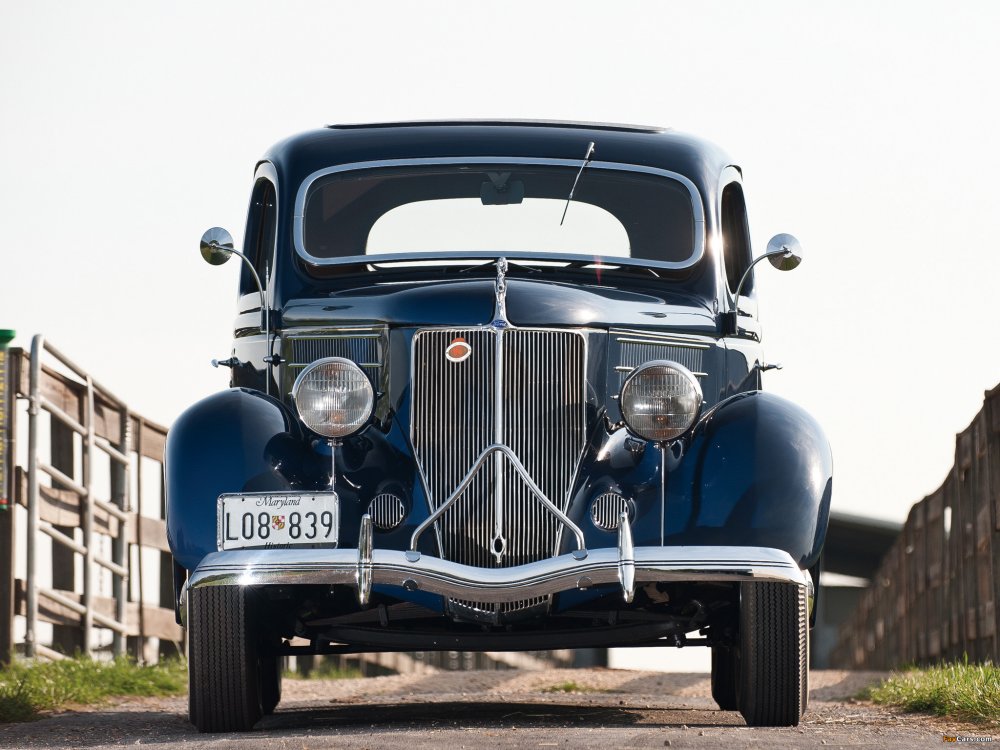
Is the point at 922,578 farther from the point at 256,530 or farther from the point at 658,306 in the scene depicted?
the point at 256,530

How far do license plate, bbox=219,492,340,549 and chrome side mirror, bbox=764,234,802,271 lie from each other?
223 centimetres

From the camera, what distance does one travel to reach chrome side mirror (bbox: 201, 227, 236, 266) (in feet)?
21.9

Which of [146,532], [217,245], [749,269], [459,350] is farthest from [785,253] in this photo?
[146,532]

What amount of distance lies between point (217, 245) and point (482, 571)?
207cm

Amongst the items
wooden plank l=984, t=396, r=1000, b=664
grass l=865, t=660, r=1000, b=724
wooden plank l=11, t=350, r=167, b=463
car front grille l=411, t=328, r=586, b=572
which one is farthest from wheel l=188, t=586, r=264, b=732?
wooden plank l=984, t=396, r=1000, b=664

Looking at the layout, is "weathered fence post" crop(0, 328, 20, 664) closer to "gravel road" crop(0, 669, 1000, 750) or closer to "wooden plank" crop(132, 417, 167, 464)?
"gravel road" crop(0, 669, 1000, 750)

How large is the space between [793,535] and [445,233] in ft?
6.80

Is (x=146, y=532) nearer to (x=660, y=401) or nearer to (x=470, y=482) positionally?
(x=470, y=482)

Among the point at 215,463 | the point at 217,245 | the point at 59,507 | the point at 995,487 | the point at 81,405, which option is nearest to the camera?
the point at 215,463

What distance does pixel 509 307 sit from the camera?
5.85m

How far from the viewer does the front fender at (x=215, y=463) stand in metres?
5.67

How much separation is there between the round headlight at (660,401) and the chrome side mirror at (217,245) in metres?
1.91

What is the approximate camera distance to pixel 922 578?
12.7m

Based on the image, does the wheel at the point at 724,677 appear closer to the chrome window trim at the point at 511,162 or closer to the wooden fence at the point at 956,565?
the wooden fence at the point at 956,565
